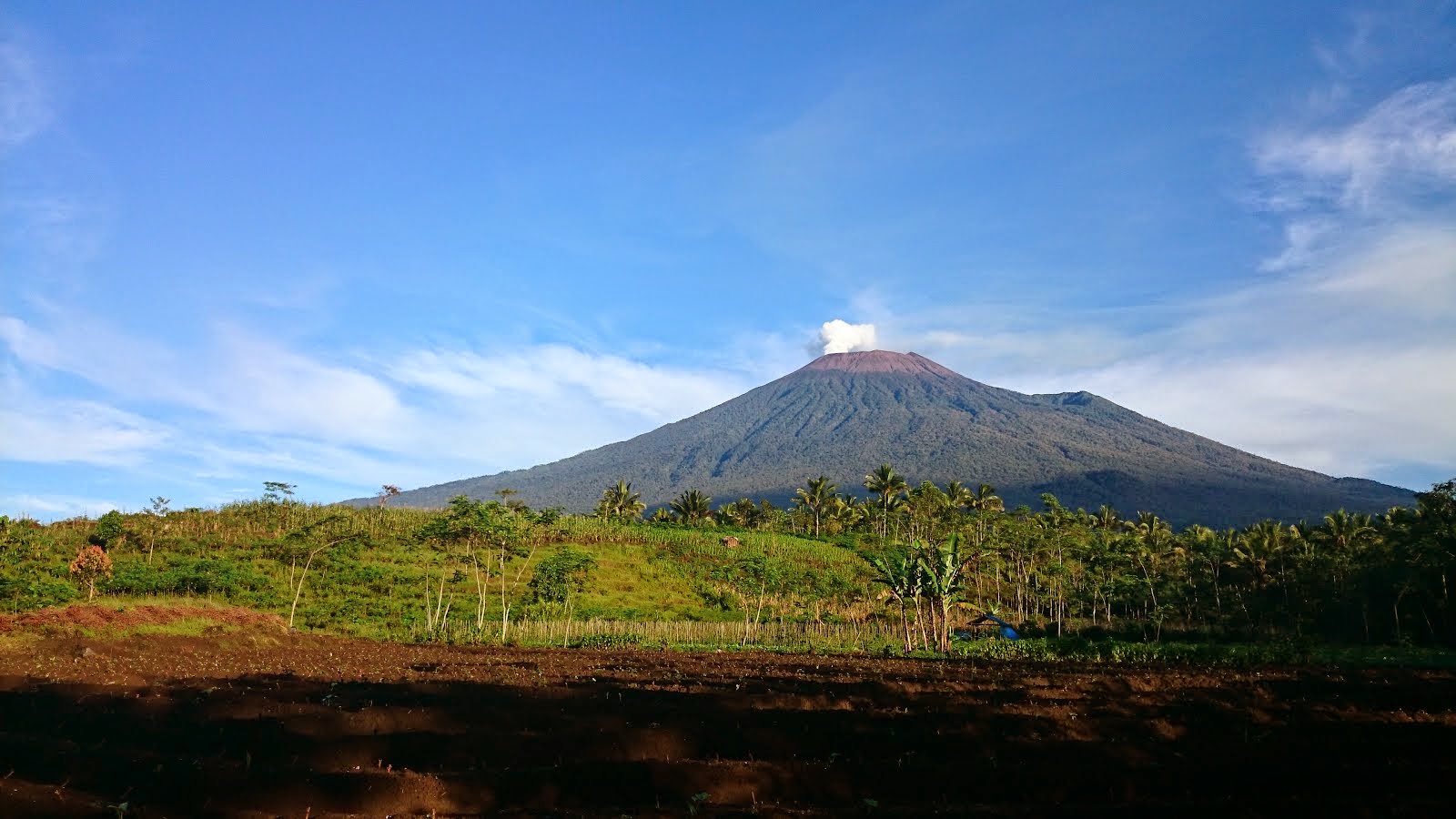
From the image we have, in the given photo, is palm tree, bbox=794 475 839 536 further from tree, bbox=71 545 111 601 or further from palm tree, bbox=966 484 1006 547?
tree, bbox=71 545 111 601

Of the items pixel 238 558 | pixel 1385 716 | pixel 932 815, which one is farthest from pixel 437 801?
pixel 238 558

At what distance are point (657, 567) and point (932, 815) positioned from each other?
163 ft

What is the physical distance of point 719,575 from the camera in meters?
55.7

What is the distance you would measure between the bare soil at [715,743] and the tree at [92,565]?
51.2 feet

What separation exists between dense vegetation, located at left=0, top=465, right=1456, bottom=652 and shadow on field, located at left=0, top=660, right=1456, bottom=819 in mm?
17143

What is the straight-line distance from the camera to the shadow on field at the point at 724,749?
8.95 metres

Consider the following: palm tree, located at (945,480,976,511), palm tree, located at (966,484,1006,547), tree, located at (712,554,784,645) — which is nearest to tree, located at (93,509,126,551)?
tree, located at (712,554,784,645)

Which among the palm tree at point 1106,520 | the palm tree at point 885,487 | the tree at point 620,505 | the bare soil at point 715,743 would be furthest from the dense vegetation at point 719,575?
the bare soil at point 715,743

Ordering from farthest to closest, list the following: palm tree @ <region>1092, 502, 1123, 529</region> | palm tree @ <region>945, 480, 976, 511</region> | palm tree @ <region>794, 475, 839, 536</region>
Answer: palm tree @ <region>794, 475, 839, 536</region> < palm tree @ <region>1092, 502, 1123, 529</region> < palm tree @ <region>945, 480, 976, 511</region>

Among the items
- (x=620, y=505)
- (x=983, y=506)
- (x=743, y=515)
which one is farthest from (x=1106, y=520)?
(x=620, y=505)

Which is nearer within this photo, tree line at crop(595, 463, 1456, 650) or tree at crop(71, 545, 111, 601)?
tree at crop(71, 545, 111, 601)

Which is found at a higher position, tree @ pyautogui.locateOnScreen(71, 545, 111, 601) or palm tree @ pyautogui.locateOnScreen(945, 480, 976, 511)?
palm tree @ pyautogui.locateOnScreen(945, 480, 976, 511)

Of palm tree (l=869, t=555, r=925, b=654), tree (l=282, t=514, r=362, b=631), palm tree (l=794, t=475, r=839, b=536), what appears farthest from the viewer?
palm tree (l=794, t=475, r=839, b=536)

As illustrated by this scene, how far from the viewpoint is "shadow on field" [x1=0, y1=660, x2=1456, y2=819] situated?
895 cm
